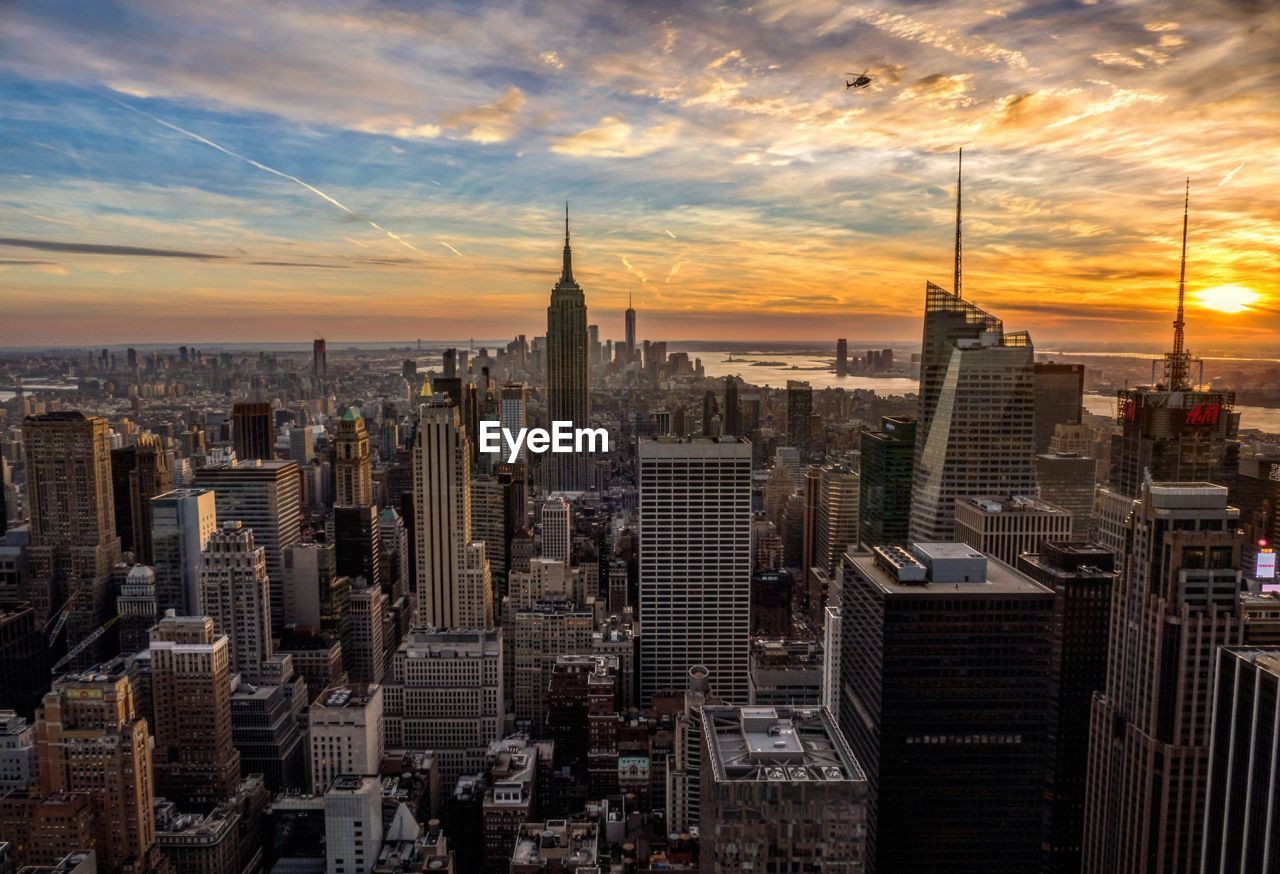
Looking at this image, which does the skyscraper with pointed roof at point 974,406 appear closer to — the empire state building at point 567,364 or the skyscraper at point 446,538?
the empire state building at point 567,364

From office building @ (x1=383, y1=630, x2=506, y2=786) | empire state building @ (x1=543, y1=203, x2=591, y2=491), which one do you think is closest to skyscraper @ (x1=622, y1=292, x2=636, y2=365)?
empire state building @ (x1=543, y1=203, x2=591, y2=491)

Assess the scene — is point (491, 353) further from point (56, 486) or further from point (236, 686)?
point (56, 486)

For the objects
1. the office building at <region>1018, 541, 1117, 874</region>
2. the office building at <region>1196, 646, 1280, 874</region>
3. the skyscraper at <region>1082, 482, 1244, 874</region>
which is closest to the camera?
the office building at <region>1196, 646, 1280, 874</region>

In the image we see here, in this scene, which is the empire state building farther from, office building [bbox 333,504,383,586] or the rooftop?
the rooftop

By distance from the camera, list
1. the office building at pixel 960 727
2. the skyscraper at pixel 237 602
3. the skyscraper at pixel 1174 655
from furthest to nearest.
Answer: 1. the skyscraper at pixel 237 602
2. the office building at pixel 960 727
3. the skyscraper at pixel 1174 655

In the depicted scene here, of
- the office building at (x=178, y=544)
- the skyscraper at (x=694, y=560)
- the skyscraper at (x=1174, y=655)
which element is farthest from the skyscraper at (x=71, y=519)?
the skyscraper at (x=1174, y=655)
